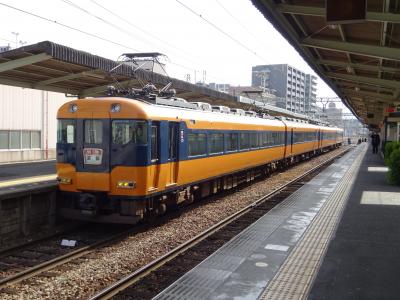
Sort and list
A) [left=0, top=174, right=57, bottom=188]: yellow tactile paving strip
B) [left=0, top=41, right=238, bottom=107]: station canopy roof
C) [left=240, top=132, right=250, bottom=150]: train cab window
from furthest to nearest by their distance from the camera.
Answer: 1. [left=240, top=132, right=250, bottom=150]: train cab window
2. [left=0, top=174, right=57, bottom=188]: yellow tactile paving strip
3. [left=0, top=41, right=238, bottom=107]: station canopy roof

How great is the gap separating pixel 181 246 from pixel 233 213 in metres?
3.89

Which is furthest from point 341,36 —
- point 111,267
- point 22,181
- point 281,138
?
point 281,138

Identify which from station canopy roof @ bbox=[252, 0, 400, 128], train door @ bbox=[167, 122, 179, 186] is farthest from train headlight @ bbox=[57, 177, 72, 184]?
station canopy roof @ bbox=[252, 0, 400, 128]

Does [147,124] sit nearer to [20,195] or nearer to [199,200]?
[20,195]

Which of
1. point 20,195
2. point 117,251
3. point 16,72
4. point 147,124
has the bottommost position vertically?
point 117,251

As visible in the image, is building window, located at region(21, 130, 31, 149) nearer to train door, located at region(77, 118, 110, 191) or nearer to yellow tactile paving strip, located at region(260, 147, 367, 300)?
train door, located at region(77, 118, 110, 191)

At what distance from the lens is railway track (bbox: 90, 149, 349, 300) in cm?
683

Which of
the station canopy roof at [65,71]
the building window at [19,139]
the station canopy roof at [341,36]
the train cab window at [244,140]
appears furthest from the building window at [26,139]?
the station canopy roof at [341,36]

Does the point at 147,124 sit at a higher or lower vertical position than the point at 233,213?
higher

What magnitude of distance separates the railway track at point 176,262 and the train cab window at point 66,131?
12.1 feet

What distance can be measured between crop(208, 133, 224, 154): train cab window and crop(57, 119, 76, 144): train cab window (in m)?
4.51

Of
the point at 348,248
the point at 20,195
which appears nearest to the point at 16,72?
the point at 20,195

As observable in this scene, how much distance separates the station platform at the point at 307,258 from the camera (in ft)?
21.1

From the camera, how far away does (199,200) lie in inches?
586
